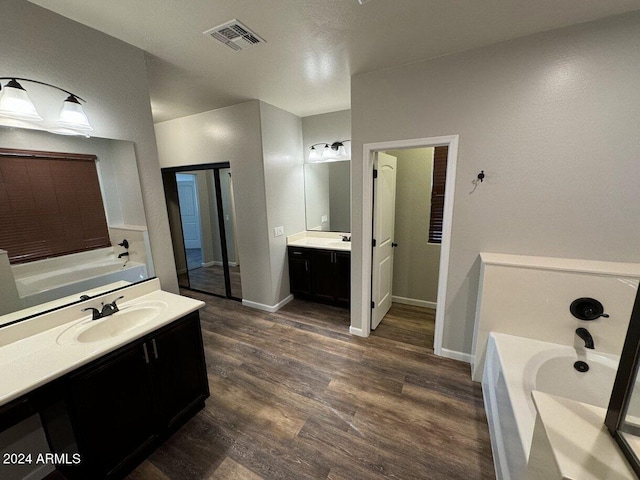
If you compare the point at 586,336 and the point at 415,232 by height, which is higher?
the point at 415,232

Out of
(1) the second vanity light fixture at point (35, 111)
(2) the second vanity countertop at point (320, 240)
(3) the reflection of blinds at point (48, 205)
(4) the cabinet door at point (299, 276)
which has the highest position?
(1) the second vanity light fixture at point (35, 111)

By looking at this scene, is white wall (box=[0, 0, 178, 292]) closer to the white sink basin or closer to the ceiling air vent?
the white sink basin

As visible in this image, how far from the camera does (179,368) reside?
5.69 ft

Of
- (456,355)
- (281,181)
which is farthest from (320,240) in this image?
(456,355)

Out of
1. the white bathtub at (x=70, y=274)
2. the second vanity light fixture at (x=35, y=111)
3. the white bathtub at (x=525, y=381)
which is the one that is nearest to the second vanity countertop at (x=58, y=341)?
the white bathtub at (x=70, y=274)

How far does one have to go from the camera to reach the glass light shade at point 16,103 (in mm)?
1332

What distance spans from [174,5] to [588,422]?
8.52 feet

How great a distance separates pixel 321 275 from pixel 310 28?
2741mm

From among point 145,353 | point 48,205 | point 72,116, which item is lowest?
point 145,353

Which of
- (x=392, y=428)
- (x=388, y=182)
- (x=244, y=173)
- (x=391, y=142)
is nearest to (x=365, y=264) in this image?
(x=388, y=182)

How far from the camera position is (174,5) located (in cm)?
149

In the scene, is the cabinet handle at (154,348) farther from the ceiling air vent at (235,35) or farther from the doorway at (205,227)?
the doorway at (205,227)

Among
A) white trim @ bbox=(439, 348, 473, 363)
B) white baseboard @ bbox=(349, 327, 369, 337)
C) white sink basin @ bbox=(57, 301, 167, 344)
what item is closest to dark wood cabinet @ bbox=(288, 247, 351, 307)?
white baseboard @ bbox=(349, 327, 369, 337)

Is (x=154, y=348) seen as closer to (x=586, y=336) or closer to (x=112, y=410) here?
(x=112, y=410)
